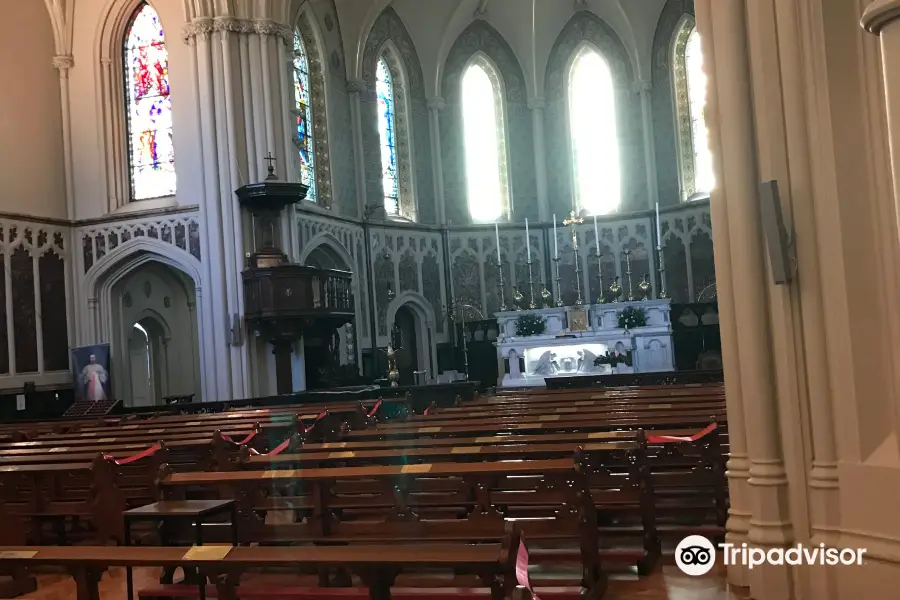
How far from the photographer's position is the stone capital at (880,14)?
3498 millimetres

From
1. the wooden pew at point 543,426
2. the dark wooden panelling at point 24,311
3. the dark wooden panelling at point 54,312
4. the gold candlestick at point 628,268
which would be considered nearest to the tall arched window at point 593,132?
the gold candlestick at point 628,268

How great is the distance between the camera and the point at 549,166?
25.8 metres

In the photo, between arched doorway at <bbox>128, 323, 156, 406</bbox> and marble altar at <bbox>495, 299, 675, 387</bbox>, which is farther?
arched doorway at <bbox>128, 323, 156, 406</bbox>

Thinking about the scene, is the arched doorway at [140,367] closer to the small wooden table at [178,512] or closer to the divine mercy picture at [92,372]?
the divine mercy picture at [92,372]

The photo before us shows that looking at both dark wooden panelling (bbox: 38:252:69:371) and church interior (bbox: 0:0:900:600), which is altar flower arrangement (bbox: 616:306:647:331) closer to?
church interior (bbox: 0:0:900:600)

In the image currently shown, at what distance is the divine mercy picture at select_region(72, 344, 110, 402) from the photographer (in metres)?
18.2

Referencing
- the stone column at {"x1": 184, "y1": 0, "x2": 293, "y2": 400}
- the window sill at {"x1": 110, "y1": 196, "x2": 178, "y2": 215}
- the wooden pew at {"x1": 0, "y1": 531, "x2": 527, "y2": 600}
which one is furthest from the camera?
the window sill at {"x1": 110, "y1": 196, "x2": 178, "y2": 215}

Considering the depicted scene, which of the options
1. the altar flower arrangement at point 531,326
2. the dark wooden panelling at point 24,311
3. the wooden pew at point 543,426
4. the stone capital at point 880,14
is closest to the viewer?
the stone capital at point 880,14

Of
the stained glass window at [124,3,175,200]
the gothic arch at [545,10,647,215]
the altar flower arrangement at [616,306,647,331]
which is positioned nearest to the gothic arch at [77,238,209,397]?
the stained glass window at [124,3,175,200]

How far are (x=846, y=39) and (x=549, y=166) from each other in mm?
21424

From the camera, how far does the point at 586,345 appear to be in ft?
63.6

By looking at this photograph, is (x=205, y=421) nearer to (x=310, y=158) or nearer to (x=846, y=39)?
(x=846, y=39)

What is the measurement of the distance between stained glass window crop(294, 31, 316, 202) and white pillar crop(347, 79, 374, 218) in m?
1.64

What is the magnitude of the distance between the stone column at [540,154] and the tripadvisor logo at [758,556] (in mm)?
20414
